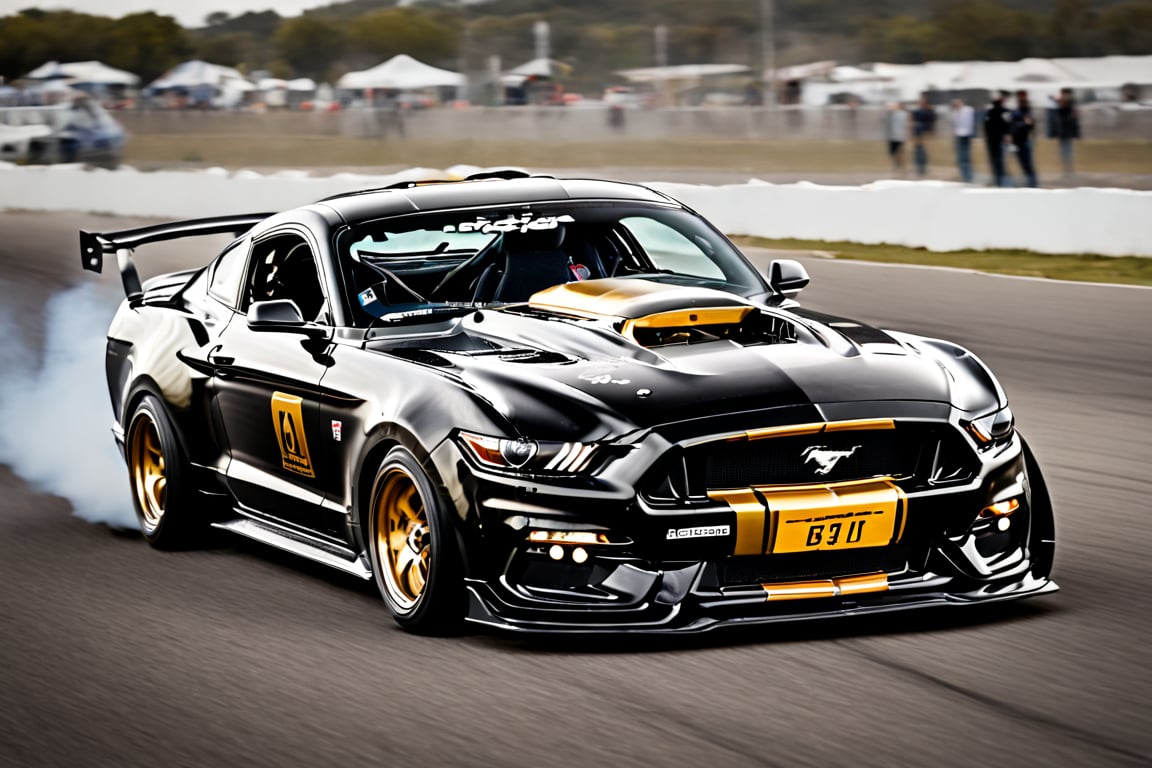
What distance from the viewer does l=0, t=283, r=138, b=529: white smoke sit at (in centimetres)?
909

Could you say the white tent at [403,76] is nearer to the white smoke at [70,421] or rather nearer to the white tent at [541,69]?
the white tent at [541,69]

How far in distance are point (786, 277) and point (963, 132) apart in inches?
858

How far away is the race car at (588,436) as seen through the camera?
5.46 metres

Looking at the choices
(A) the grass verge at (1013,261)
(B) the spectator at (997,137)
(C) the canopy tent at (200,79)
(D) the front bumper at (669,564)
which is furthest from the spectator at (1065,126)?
(C) the canopy tent at (200,79)

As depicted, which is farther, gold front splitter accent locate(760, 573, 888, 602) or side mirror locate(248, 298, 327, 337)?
side mirror locate(248, 298, 327, 337)

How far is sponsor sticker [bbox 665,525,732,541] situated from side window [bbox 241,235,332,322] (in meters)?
2.17

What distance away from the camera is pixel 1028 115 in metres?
25.9

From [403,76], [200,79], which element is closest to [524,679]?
[403,76]

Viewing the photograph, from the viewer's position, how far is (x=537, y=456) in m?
5.52

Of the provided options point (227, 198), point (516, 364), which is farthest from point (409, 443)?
point (227, 198)

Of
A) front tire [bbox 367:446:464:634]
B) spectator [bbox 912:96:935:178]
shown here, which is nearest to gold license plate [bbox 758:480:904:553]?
front tire [bbox 367:446:464:634]

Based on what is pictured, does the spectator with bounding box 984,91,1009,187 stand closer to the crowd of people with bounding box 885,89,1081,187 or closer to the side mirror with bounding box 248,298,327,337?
the crowd of people with bounding box 885,89,1081,187

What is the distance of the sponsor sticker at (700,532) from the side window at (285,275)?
7.13ft

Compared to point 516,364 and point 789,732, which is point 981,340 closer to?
point 516,364
